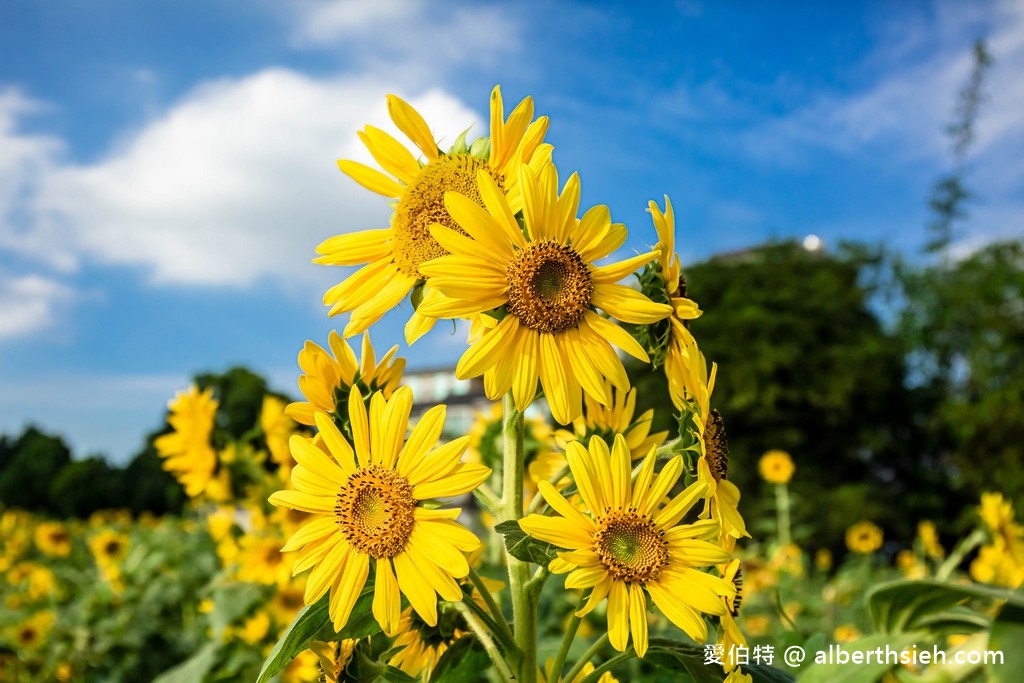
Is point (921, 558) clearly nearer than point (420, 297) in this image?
No

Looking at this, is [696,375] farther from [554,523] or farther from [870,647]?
[870,647]

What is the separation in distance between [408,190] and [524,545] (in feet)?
2.17

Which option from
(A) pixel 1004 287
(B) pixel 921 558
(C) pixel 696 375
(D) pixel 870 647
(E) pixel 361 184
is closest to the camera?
(D) pixel 870 647

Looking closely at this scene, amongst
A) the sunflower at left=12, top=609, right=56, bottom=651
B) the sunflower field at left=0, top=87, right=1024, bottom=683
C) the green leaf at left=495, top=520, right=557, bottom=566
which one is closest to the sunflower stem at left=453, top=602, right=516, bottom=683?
the sunflower field at left=0, top=87, right=1024, bottom=683

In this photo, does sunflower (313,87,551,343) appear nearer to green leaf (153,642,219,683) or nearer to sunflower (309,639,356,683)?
sunflower (309,639,356,683)

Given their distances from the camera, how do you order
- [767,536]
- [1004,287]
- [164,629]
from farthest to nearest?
[1004,287]
[767,536]
[164,629]

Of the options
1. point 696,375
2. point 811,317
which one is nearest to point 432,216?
point 696,375

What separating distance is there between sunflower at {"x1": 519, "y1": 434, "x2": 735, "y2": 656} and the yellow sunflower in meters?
0.19

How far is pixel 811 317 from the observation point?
29.0 metres

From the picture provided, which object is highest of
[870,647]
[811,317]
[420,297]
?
[811,317]

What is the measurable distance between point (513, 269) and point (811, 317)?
29.6 m

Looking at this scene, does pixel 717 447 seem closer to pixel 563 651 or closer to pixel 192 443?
pixel 563 651

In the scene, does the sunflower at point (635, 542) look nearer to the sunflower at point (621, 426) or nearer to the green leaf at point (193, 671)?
the sunflower at point (621, 426)

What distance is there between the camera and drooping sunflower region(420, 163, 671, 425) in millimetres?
1253
